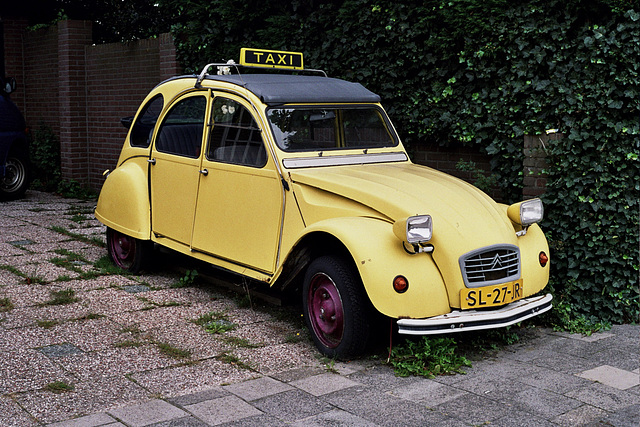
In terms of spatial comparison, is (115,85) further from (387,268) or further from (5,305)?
(387,268)

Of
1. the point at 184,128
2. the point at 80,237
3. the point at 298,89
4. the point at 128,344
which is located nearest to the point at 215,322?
the point at 128,344

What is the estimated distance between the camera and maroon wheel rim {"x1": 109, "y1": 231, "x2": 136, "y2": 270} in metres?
7.40

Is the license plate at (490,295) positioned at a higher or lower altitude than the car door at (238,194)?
lower

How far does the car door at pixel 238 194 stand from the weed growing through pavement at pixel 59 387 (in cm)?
171

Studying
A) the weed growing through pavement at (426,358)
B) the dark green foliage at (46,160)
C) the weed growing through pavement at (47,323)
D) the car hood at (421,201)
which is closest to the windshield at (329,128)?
the car hood at (421,201)

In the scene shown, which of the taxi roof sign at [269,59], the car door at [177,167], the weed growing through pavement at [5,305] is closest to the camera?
the weed growing through pavement at [5,305]

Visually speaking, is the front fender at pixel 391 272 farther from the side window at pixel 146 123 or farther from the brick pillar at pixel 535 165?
the side window at pixel 146 123

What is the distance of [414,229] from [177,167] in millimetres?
2704

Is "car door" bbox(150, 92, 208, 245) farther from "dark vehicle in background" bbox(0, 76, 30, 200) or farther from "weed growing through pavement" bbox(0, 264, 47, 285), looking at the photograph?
"dark vehicle in background" bbox(0, 76, 30, 200)

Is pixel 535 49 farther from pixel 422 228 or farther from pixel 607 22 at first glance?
pixel 422 228

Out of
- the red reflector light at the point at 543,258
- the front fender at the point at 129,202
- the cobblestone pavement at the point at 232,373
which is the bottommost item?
the cobblestone pavement at the point at 232,373

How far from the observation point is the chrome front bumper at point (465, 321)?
469cm

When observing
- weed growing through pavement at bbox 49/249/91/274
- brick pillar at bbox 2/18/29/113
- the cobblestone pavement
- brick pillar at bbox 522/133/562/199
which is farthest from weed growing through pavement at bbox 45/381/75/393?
brick pillar at bbox 2/18/29/113

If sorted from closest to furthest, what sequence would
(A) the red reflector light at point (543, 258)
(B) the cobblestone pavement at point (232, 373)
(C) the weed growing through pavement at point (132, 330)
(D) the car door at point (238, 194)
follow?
1. (B) the cobblestone pavement at point (232, 373)
2. (A) the red reflector light at point (543, 258)
3. (C) the weed growing through pavement at point (132, 330)
4. (D) the car door at point (238, 194)
